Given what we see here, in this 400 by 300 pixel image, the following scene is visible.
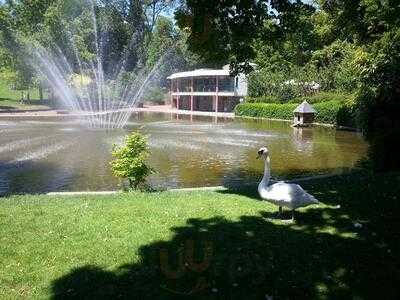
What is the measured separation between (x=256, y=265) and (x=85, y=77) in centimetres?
6570

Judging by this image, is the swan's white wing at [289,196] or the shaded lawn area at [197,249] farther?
the swan's white wing at [289,196]

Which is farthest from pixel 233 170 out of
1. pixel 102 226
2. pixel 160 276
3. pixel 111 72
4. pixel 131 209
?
pixel 111 72

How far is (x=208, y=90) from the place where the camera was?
2586 inches

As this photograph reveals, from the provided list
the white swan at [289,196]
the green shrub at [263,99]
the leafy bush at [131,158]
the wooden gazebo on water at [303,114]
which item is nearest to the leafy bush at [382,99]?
the white swan at [289,196]

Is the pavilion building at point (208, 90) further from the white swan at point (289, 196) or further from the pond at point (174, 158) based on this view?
the white swan at point (289, 196)

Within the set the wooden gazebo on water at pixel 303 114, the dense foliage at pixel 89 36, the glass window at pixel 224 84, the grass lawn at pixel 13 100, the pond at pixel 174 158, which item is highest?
the dense foliage at pixel 89 36

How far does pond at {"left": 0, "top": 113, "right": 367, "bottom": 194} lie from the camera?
14.5 m

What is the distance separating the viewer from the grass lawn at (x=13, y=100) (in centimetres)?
6481

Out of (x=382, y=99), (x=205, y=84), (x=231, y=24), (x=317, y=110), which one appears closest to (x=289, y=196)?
(x=231, y=24)

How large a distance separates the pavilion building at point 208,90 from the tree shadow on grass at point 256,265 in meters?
52.7

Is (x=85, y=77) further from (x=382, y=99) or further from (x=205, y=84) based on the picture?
(x=382, y=99)

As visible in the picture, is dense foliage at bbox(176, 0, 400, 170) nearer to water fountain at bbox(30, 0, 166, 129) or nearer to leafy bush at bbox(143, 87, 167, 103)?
water fountain at bbox(30, 0, 166, 129)

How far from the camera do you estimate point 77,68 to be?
7038 cm

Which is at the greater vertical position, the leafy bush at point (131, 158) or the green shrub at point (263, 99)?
the green shrub at point (263, 99)
